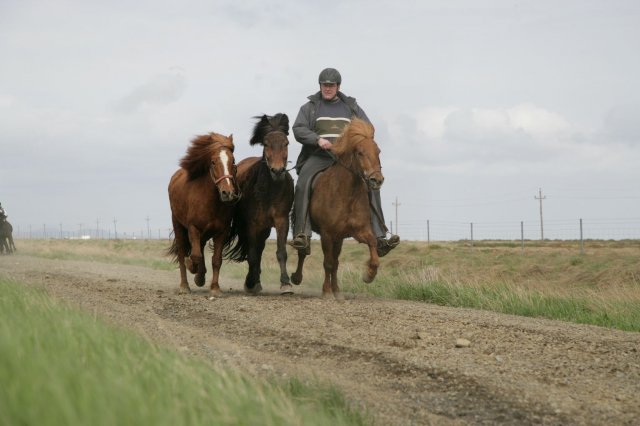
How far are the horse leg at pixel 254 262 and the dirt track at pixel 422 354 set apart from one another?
1741mm

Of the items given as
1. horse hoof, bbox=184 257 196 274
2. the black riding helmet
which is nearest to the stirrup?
the black riding helmet

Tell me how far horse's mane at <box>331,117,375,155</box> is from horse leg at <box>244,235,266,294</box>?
82.4 inches

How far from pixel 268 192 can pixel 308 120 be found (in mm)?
1230

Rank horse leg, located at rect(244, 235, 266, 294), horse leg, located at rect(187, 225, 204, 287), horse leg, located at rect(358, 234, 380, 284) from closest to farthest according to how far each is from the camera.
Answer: horse leg, located at rect(358, 234, 380, 284) < horse leg, located at rect(187, 225, 204, 287) < horse leg, located at rect(244, 235, 266, 294)

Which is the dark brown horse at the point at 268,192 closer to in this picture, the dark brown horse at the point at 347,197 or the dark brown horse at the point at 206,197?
the dark brown horse at the point at 206,197

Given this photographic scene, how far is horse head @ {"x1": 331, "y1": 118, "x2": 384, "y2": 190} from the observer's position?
10.6 metres

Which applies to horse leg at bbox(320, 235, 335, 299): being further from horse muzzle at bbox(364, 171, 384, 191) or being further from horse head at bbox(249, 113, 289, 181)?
horse muzzle at bbox(364, 171, 384, 191)

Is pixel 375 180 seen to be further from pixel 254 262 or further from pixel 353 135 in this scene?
pixel 254 262

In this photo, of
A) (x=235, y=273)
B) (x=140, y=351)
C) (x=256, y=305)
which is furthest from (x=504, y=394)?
(x=235, y=273)

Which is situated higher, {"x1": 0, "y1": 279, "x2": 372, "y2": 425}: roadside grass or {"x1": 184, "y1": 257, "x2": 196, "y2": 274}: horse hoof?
{"x1": 184, "y1": 257, "x2": 196, "y2": 274}: horse hoof

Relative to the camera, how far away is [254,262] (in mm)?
12641

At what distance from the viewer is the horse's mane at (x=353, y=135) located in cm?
1091

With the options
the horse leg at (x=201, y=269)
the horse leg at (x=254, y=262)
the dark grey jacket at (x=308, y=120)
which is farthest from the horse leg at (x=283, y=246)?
the horse leg at (x=201, y=269)

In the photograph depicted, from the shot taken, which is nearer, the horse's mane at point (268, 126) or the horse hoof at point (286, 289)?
the horse's mane at point (268, 126)
